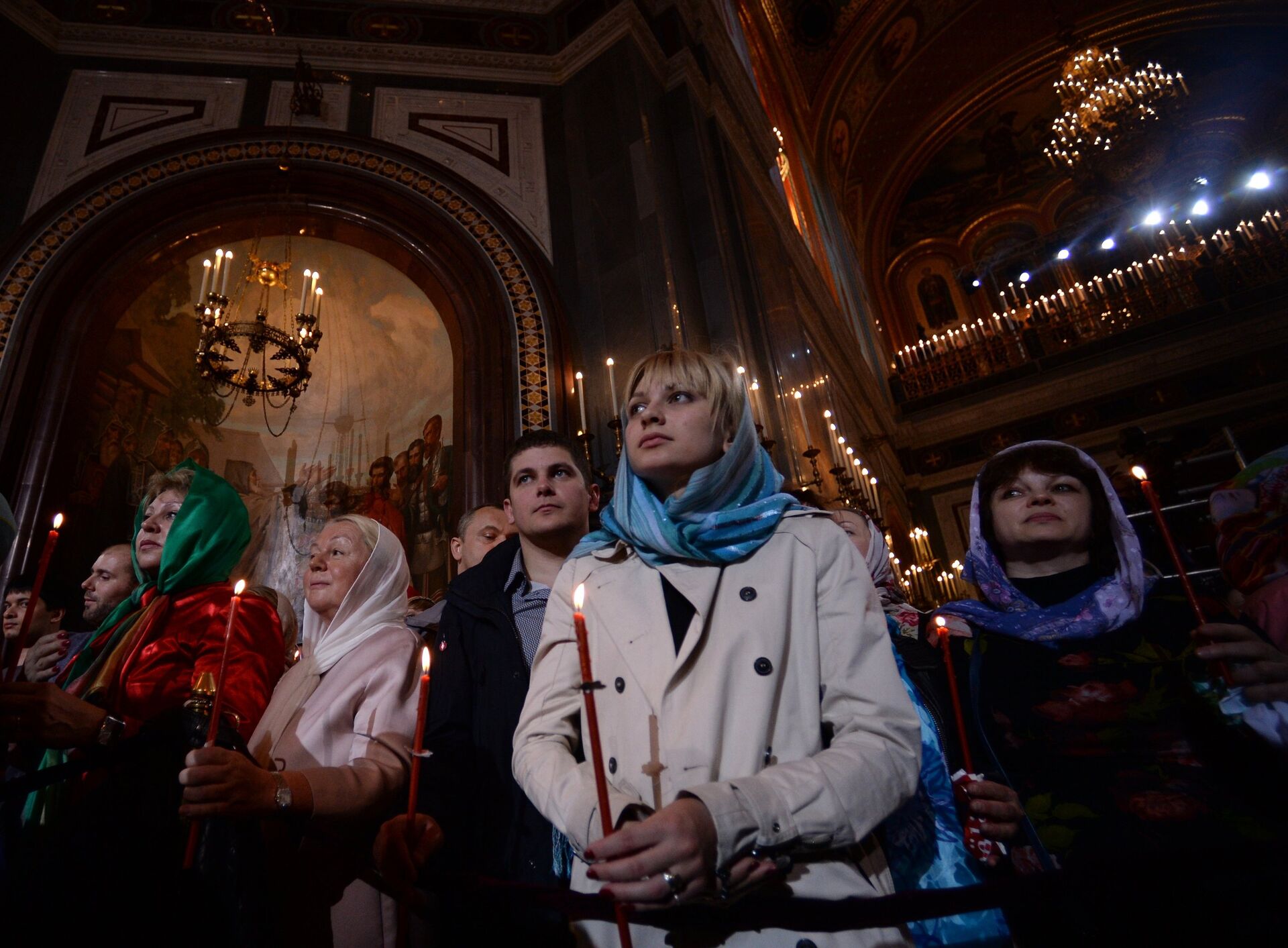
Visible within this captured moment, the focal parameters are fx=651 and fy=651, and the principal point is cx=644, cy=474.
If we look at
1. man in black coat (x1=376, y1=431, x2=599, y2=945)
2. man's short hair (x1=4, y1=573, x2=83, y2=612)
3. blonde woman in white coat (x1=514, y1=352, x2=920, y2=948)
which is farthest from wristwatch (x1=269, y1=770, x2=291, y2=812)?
man's short hair (x1=4, y1=573, x2=83, y2=612)

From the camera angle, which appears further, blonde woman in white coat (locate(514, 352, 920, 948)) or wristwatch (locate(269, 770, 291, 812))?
wristwatch (locate(269, 770, 291, 812))

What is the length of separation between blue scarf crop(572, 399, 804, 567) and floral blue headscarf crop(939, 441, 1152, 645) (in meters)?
0.82

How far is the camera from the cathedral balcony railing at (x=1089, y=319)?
11.4 m

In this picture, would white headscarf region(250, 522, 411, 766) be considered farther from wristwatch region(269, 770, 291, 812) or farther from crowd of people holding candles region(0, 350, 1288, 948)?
wristwatch region(269, 770, 291, 812)

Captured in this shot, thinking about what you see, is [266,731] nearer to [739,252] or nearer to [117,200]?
[739,252]

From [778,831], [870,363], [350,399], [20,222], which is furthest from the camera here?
[870,363]

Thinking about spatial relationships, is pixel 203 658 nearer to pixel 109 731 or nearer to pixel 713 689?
pixel 109 731

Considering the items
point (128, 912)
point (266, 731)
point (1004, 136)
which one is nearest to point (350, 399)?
point (266, 731)

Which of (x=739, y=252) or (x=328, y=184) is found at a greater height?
(x=328, y=184)

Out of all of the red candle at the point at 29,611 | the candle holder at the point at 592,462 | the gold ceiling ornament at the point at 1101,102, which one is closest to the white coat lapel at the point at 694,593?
the red candle at the point at 29,611

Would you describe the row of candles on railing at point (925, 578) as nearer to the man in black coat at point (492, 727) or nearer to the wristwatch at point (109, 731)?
the man in black coat at point (492, 727)

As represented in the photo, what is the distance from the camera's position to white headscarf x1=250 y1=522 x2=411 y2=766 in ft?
5.89

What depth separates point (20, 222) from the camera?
199 inches

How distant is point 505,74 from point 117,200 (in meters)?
3.55
